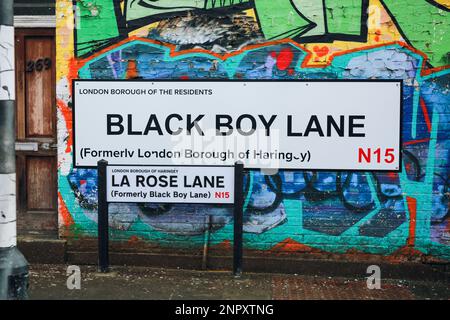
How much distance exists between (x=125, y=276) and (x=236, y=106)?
7.56 feet

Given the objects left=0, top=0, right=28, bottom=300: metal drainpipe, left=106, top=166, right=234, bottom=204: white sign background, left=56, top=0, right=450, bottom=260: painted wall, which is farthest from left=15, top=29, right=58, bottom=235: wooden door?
left=0, top=0, right=28, bottom=300: metal drainpipe

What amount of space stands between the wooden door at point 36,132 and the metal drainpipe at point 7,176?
2.29 meters

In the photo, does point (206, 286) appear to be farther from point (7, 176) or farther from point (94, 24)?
point (94, 24)

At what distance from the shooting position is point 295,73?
6570 millimetres

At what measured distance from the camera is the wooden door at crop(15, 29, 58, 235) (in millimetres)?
7125

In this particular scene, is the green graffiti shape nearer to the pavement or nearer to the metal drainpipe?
the metal drainpipe

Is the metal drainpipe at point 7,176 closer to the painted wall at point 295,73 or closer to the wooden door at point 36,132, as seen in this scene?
the painted wall at point 295,73

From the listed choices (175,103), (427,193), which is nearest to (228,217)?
(175,103)

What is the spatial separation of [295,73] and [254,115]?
67 centimetres

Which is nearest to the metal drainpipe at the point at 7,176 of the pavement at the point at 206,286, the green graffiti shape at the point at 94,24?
the pavement at the point at 206,286

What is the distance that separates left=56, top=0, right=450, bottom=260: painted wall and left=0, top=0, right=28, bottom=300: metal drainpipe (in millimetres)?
1965

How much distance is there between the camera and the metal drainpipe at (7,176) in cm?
481

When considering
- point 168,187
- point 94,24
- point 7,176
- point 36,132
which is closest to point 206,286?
point 168,187

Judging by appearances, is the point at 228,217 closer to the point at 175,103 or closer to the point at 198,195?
the point at 198,195
